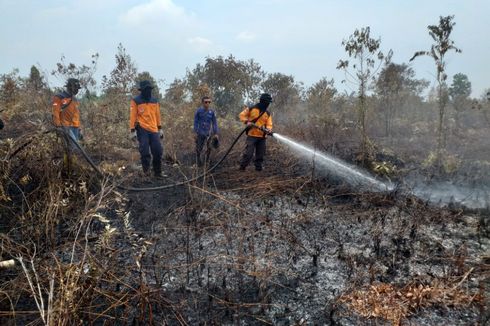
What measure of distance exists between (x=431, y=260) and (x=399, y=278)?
2.11 feet

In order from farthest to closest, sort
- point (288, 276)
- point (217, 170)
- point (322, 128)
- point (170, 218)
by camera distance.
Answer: point (322, 128), point (217, 170), point (170, 218), point (288, 276)

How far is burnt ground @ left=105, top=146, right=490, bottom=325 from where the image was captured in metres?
2.83

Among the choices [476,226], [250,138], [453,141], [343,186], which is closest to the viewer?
[476,226]

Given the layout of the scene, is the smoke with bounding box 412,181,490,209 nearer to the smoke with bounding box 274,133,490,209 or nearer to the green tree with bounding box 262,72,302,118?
the smoke with bounding box 274,133,490,209

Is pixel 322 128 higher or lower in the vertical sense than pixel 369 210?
higher

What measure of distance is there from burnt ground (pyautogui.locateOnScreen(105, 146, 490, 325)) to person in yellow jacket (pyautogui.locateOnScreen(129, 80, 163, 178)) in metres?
0.92

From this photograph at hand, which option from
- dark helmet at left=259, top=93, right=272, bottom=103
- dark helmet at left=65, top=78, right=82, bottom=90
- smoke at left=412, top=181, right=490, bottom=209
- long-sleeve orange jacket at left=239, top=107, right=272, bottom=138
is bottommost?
smoke at left=412, top=181, right=490, bottom=209

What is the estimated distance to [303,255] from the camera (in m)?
3.75

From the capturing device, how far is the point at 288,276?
335cm

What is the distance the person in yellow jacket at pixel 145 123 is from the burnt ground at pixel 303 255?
918 millimetres

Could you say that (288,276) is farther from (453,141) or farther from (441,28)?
(453,141)

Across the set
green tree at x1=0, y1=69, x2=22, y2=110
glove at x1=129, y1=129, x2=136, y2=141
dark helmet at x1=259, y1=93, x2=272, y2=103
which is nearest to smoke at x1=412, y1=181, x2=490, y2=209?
dark helmet at x1=259, y1=93, x2=272, y2=103

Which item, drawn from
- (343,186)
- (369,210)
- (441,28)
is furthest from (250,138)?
(441,28)

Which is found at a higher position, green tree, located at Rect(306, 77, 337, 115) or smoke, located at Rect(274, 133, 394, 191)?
green tree, located at Rect(306, 77, 337, 115)
